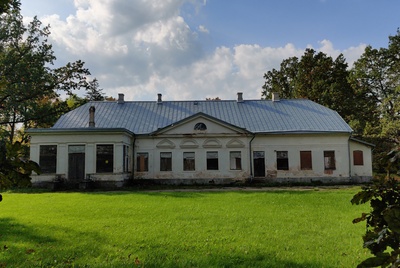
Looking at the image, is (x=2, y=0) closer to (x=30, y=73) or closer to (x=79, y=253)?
(x=79, y=253)

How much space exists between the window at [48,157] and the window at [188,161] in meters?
9.69

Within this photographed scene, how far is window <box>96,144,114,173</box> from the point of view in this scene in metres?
23.7

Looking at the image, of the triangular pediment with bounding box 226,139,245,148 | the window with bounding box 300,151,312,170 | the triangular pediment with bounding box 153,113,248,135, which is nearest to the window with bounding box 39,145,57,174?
the triangular pediment with bounding box 153,113,248,135

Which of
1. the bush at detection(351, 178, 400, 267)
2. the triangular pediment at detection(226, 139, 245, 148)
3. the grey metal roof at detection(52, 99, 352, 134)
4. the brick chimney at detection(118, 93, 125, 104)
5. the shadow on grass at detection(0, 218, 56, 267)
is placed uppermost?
the brick chimney at detection(118, 93, 125, 104)

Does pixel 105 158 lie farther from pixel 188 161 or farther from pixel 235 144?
pixel 235 144

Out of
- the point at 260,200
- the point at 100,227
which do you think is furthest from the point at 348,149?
the point at 100,227

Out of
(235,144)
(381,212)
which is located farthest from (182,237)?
(235,144)

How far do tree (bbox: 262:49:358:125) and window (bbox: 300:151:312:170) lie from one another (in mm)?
15474

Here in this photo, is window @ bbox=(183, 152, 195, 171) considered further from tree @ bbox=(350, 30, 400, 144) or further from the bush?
the bush

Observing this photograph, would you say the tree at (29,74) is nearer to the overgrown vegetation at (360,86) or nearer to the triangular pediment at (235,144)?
the triangular pediment at (235,144)

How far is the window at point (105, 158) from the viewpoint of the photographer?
23.7 metres

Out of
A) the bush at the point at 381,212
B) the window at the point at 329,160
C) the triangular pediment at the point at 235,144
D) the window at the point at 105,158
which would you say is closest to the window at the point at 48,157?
the window at the point at 105,158

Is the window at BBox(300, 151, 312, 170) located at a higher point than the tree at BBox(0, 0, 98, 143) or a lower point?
lower

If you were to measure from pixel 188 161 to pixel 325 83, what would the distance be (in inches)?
911
